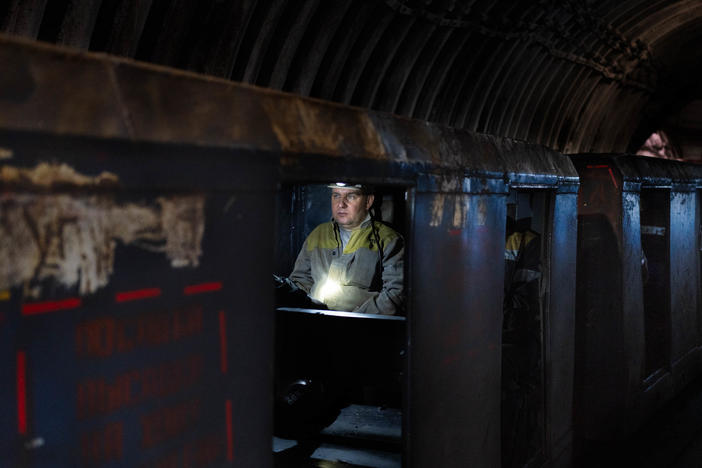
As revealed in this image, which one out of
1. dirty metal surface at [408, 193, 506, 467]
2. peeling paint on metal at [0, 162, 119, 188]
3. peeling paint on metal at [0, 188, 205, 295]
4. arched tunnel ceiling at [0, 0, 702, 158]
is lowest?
dirty metal surface at [408, 193, 506, 467]

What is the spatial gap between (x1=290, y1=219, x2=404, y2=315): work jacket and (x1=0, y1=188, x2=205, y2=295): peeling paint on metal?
3.34 m

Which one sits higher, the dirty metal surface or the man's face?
the man's face

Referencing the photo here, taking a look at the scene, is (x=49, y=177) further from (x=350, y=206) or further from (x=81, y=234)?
(x=350, y=206)

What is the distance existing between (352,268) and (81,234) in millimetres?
4010

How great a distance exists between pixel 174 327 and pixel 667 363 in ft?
20.5

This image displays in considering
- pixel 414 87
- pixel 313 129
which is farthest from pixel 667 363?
pixel 313 129

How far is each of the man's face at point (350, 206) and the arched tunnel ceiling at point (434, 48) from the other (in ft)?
3.60

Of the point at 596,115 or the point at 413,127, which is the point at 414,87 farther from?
the point at 596,115

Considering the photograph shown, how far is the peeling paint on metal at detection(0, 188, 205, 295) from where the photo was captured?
55.4 inches

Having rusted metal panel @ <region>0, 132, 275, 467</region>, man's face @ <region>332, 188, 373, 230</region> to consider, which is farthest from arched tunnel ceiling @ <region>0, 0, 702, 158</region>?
man's face @ <region>332, 188, 373, 230</region>

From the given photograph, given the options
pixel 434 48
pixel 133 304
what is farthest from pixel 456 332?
pixel 133 304

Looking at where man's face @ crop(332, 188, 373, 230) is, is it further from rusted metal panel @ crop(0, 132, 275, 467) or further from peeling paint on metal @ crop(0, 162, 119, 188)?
peeling paint on metal @ crop(0, 162, 119, 188)

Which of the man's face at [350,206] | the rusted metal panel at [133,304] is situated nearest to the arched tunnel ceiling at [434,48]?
the rusted metal panel at [133,304]

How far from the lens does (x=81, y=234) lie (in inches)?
60.2
